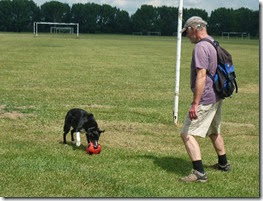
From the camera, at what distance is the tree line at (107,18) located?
309 feet

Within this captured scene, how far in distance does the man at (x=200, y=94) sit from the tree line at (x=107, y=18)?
3110 inches

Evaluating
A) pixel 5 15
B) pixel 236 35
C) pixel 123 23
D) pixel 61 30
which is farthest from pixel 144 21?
pixel 5 15

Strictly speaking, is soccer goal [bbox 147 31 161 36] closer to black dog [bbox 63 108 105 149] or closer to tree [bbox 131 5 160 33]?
tree [bbox 131 5 160 33]

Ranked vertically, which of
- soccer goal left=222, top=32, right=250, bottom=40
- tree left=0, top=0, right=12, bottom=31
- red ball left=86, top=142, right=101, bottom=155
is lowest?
red ball left=86, top=142, right=101, bottom=155

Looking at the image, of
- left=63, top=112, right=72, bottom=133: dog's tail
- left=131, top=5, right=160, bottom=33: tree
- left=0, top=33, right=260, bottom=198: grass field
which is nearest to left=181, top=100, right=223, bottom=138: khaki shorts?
left=0, top=33, right=260, bottom=198: grass field

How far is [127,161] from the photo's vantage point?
22.8ft

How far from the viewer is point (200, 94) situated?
5707mm

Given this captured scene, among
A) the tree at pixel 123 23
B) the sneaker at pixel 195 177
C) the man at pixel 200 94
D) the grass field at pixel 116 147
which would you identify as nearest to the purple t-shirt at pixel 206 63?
the man at pixel 200 94

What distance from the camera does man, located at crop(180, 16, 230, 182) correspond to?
565cm

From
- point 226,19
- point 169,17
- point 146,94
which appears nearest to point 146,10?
point 169,17

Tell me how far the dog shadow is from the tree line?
78.0 m

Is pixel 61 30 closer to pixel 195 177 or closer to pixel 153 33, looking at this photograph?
pixel 153 33

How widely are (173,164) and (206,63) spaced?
191 cm

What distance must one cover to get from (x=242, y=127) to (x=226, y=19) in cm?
9058
